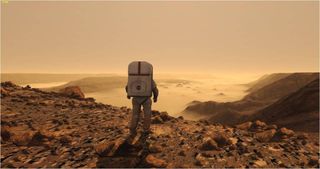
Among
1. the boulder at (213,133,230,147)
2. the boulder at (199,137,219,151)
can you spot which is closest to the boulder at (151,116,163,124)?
the boulder at (213,133,230,147)

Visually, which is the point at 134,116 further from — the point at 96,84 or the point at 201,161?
the point at 96,84

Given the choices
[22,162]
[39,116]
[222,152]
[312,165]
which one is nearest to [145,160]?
[222,152]

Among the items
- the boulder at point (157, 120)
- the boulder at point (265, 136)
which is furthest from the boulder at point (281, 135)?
the boulder at point (157, 120)

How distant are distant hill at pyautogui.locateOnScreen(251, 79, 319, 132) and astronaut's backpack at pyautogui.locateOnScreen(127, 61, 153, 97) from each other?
38.7ft

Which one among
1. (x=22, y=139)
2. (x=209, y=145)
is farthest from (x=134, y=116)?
(x=22, y=139)

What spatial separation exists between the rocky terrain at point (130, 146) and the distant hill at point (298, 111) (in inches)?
298

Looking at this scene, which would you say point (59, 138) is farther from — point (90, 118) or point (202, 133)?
point (202, 133)

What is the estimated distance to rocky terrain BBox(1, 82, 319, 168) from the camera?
6.92 meters


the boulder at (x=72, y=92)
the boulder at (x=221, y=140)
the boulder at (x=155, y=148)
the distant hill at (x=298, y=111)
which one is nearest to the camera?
the boulder at (x=155, y=148)

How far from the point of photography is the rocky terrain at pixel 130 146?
22.7 ft

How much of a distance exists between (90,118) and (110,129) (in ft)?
6.47

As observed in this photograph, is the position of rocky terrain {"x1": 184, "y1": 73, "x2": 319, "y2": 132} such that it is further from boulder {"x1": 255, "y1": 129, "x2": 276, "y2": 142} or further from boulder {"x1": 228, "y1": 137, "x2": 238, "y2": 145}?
boulder {"x1": 228, "y1": 137, "x2": 238, "y2": 145}

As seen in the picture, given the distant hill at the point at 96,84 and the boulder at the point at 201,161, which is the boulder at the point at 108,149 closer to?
the boulder at the point at 201,161

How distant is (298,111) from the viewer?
20.1 meters
